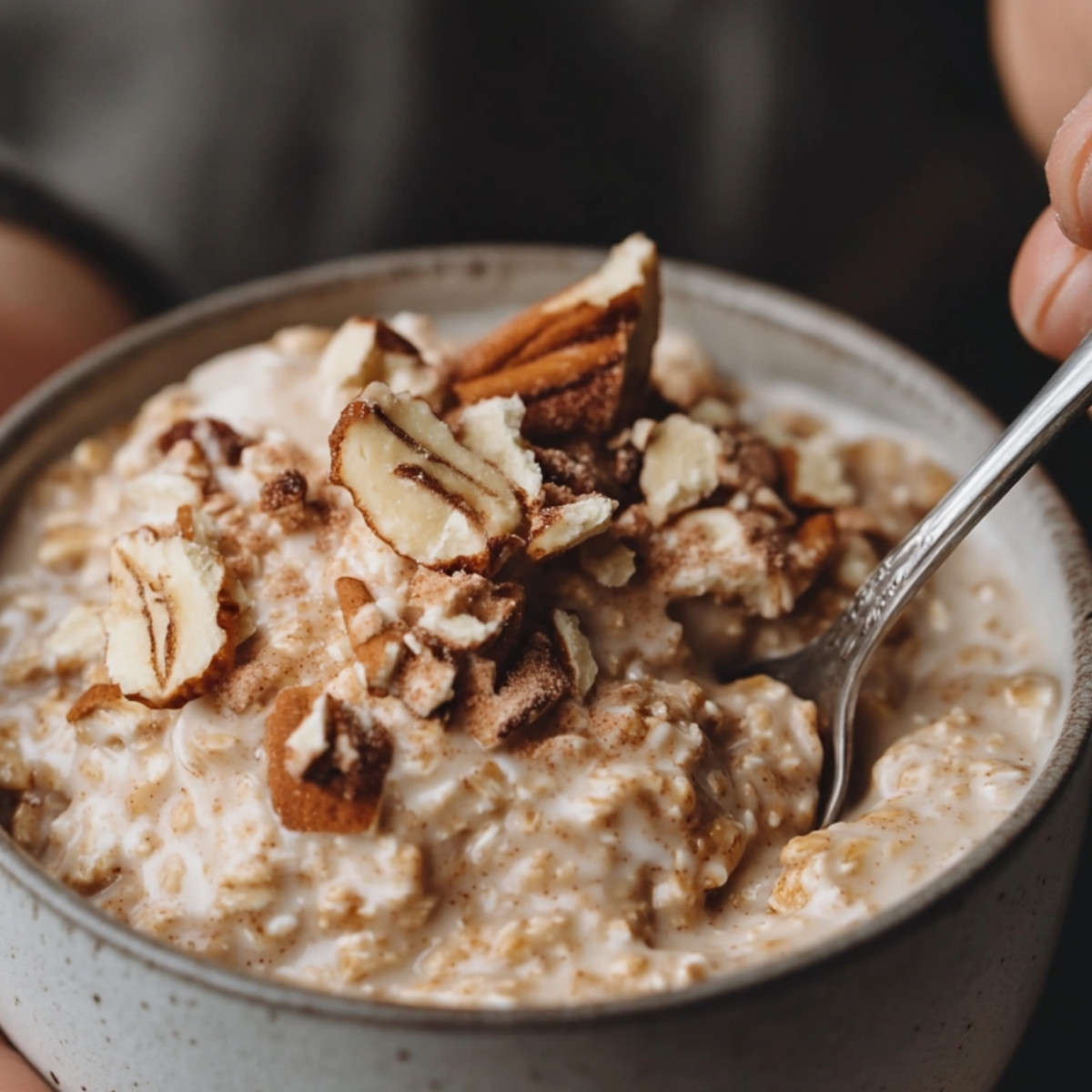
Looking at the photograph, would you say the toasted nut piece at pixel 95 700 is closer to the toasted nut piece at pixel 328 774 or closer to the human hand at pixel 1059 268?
the toasted nut piece at pixel 328 774

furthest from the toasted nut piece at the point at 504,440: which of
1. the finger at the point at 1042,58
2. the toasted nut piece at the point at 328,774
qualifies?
the finger at the point at 1042,58

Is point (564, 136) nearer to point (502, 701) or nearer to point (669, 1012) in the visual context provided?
point (502, 701)

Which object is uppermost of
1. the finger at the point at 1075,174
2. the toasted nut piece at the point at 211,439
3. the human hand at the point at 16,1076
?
the finger at the point at 1075,174

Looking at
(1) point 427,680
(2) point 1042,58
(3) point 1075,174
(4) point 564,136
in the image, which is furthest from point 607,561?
(4) point 564,136

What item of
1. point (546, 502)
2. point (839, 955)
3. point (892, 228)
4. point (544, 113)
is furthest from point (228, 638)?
point (892, 228)

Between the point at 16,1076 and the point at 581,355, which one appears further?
the point at 581,355

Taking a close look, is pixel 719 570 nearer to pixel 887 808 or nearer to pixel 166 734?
pixel 887 808

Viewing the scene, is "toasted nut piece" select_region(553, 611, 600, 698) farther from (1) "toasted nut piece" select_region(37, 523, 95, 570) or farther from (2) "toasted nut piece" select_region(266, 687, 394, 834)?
(1) "toasted nut piece" select_region(37, 523, 95, 570)
